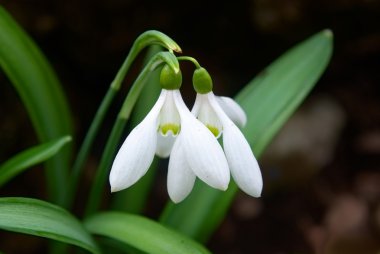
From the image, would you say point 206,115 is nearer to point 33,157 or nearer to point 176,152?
point 176,152

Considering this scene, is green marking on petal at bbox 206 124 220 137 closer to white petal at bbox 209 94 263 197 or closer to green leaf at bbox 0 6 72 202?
white petal at bbox 209 94 263 197

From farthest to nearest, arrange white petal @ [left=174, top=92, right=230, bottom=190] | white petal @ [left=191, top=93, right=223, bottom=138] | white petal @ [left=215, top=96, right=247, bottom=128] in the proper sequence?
white petal @ [left=215, top=96, right=247, bottom=128]
white petal @ [left=191, top=93, right=223, bottom=138]
white petal @ [left=174, top=92, right=230, bottom=190]

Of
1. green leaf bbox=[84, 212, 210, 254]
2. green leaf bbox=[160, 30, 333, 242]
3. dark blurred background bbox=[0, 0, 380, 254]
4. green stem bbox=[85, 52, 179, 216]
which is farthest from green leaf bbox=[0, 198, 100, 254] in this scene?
dark blurred background bbox=[0, 0, 380, 254]

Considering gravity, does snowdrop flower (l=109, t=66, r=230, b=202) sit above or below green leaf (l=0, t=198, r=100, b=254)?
above

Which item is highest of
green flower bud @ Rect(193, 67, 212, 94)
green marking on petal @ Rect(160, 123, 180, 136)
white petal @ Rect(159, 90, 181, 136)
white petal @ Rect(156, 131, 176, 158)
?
green flower bud @ Rect(193, 67, 212, 94)

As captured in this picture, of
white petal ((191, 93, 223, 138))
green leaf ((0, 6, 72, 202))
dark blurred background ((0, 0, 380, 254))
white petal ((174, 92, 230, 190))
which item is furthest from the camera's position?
dark blurred background ((0, 0, 380, 254))

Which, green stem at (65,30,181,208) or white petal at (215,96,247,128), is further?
white petal at (215,96,247,128)

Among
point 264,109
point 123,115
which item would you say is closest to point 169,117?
point 123,115

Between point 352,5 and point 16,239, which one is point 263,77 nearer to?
point 352,5
